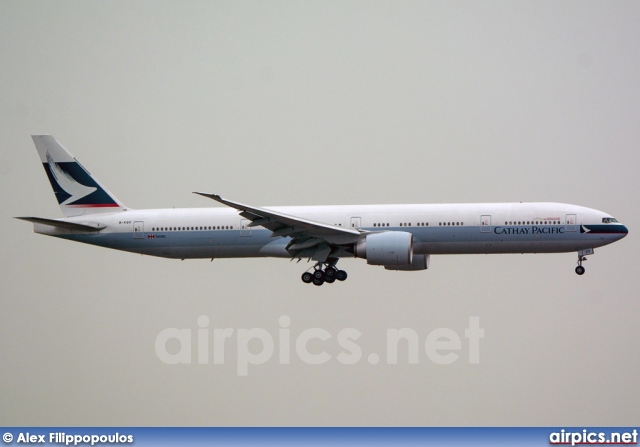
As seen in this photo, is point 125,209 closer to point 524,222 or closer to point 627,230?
point 524,222

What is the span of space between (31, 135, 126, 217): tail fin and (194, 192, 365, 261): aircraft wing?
8501mm

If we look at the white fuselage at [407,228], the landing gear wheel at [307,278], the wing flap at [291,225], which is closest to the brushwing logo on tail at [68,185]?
the white fuselage at [407,228]

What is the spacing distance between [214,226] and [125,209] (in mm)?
5646

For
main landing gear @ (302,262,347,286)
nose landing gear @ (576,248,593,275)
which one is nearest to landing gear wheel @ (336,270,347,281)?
main landing gear @ (302,262,347,286)

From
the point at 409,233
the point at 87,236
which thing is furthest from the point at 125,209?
the point at 409,233

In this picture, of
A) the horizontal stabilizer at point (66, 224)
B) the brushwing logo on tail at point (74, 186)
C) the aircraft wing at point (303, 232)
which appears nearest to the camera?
the aircraft wing at point (303, 232)

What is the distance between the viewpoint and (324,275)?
187 feet

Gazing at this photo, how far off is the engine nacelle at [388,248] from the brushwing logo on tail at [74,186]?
45.8ft

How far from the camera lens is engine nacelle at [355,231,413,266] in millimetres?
53781

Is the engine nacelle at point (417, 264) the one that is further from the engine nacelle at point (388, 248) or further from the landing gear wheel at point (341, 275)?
the engine nacelle at point (388, 248)

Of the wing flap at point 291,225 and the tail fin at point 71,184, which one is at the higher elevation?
the tail fin at point 71,184

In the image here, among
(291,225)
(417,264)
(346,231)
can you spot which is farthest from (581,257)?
(291,225)

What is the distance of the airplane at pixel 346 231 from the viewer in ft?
180

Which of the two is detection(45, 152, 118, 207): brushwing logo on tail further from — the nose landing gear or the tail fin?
the nose landing gear
